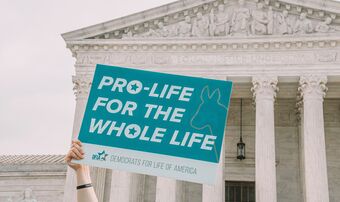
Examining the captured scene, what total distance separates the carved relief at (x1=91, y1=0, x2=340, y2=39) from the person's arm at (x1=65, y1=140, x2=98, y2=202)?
18698 mm

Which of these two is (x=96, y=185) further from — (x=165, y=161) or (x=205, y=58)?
(x=165, y=161)

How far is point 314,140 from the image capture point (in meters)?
21.0

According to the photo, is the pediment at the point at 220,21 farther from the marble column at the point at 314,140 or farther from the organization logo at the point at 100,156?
the organization logo at the point at 100,156

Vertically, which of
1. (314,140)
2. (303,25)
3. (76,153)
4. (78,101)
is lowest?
(76,153)

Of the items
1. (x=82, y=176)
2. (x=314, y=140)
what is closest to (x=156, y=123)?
(x=82, y=176)

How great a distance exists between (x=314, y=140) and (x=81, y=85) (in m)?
10.7

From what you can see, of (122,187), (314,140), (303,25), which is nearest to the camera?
(314,140)

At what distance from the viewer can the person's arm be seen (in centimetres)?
445

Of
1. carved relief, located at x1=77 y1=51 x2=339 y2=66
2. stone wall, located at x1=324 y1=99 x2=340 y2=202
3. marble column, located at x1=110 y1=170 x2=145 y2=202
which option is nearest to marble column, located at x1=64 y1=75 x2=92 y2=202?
carved relief, located at x1=77 y1=51 x2=339 y2=66

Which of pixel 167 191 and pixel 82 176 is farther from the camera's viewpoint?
pixel 167 191

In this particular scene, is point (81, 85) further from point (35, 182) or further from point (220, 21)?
point (35, 182)

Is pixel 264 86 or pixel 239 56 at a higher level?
pixel 239 56

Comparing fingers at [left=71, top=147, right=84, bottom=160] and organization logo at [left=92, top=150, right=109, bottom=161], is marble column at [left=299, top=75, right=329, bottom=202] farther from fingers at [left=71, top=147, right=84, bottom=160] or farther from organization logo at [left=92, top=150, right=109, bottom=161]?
fingers at [left=71, top=147, right=84, bottom=160]

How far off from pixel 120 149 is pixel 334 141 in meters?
22.9
